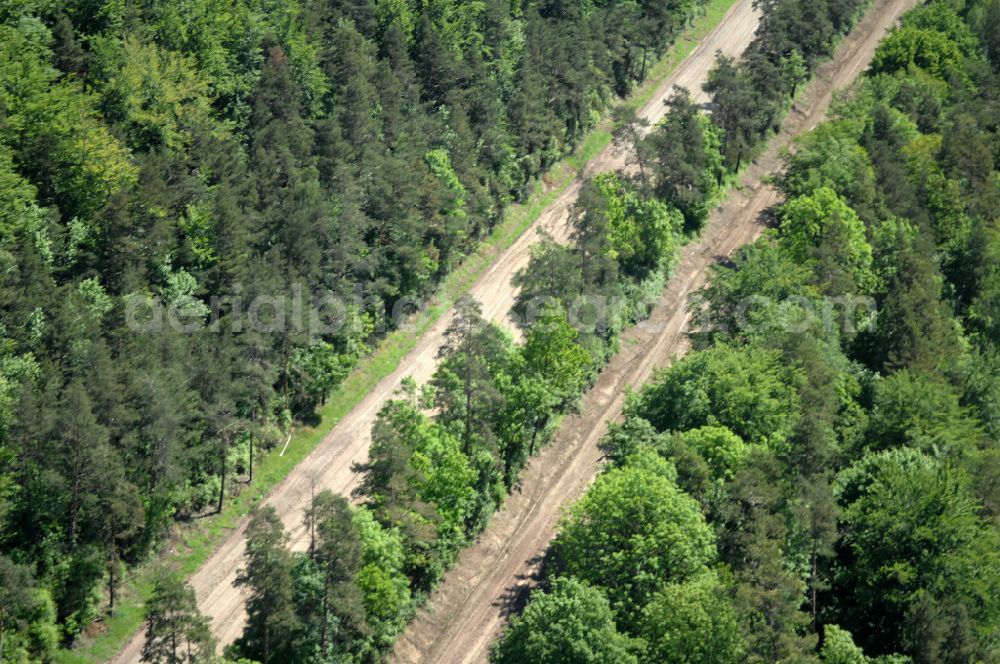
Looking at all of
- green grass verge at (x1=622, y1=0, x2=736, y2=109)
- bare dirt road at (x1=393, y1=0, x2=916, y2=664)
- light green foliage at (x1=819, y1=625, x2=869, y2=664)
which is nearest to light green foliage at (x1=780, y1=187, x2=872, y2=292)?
bare dirt road at (x1=393, y1=0, x2=916, y2=664)

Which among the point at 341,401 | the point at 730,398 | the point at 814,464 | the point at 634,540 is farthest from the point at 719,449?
the point at 341,401

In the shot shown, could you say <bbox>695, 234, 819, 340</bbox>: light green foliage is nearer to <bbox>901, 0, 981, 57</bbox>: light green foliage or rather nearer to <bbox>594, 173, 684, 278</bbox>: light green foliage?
<bbox>594, 173, 684, 278</bbox>: light green foliage

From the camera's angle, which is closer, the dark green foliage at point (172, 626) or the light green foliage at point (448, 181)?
the dark green foliage at point (172, 626)

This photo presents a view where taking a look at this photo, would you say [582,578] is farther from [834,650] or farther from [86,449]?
[86,449]

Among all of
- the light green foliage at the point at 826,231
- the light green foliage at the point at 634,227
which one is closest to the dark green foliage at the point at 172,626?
the light green foliage at the point at 634,227

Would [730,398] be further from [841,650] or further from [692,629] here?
[692,629]

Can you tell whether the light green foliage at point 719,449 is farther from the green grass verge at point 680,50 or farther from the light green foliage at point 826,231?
the green grass verge at point 680,50

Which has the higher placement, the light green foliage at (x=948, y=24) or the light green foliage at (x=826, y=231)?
the light green foliage at (x=948, y=24)
